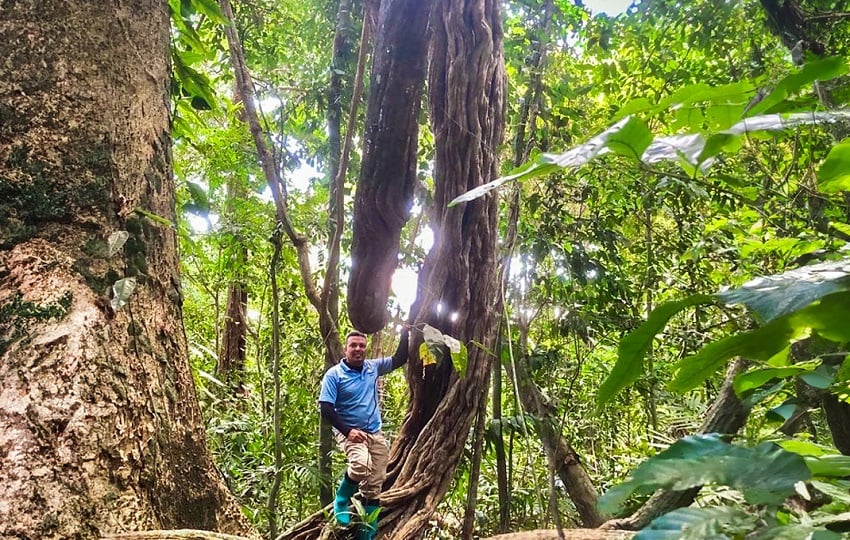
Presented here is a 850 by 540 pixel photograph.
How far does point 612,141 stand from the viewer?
0.33 m

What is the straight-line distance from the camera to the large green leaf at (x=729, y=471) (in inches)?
10.4

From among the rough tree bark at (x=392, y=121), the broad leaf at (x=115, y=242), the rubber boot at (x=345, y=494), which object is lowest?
the rubber boot at (x=345, y=494)

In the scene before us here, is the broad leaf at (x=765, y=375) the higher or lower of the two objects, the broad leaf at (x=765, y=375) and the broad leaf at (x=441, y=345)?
the lower

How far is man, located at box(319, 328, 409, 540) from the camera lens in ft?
6.06

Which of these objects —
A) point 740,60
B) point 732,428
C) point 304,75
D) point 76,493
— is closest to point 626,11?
point 740,60

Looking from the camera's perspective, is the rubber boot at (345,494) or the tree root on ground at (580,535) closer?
the tree root on ground at (580,535)

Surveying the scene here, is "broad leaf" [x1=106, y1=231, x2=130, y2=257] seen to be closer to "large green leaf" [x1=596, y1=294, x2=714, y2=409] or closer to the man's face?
"large green leaf" [x1=596, y1=294, x2=714, y2=409]

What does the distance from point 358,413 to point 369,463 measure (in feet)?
0.92

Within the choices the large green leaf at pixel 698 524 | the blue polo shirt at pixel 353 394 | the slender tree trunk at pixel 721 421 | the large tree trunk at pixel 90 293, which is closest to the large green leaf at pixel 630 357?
the large green leaf at pixel 698 524

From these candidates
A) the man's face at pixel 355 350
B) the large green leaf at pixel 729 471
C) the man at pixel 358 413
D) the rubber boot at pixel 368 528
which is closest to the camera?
the large green leaf at pixel 729 471

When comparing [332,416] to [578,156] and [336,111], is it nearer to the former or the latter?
[336,111]

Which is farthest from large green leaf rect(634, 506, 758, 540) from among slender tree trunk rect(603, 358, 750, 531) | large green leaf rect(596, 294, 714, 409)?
slender tree trunk rect(603, 358, 750, 531)

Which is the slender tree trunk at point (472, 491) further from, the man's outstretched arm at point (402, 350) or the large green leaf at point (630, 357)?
the large green leaf at point (630, 357)

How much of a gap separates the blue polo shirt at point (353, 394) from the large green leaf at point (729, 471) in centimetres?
182
